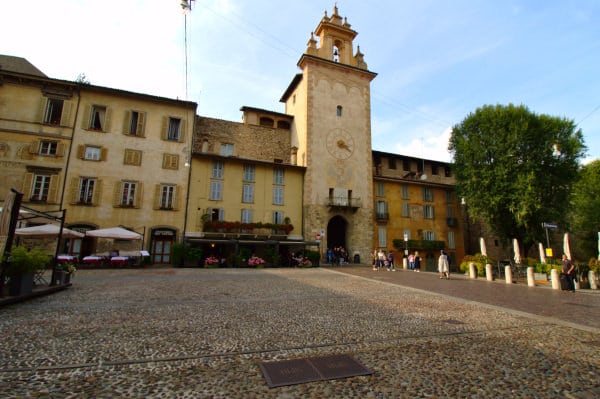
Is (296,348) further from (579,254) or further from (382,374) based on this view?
(579,254)

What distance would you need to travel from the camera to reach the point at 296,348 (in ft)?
13.4

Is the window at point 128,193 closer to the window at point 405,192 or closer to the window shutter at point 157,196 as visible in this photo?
the window shutter at point 157,196

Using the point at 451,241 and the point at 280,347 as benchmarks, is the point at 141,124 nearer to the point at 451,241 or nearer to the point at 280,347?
the point at 280,347

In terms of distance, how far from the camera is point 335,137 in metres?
28.8

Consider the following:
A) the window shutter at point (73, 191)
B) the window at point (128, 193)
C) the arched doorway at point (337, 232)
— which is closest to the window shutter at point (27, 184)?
the window shutter at point (73, 191)

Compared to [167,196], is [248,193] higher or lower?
higher

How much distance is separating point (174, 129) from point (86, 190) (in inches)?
309

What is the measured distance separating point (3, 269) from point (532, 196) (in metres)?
30.2

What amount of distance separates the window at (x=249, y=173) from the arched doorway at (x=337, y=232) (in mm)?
9096

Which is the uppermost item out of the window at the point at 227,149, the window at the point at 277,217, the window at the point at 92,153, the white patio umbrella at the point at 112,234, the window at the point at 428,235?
the window at the point at 227,149

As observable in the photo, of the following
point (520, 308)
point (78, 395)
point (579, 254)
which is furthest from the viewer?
point (579, 254)

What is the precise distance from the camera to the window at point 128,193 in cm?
2161

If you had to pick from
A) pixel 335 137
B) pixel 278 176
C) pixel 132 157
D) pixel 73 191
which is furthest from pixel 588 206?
pixel 73 191

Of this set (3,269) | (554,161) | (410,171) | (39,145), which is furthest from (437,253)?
(39,145)
